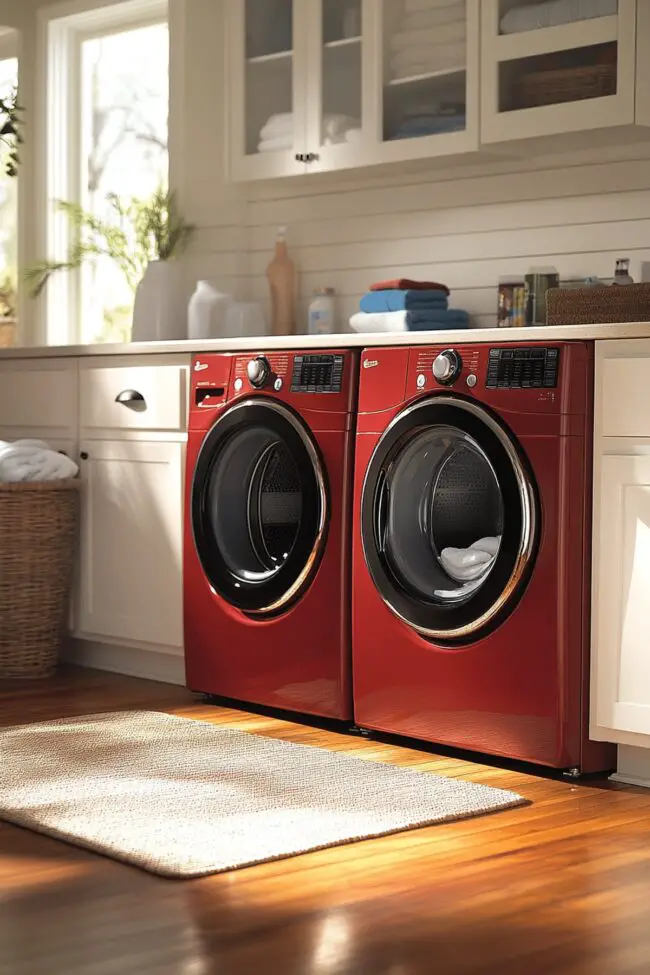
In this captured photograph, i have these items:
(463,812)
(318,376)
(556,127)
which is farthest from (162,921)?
(556,127)

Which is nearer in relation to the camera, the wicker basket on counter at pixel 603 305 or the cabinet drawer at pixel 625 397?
the cabinet drawer at pixel 625 397

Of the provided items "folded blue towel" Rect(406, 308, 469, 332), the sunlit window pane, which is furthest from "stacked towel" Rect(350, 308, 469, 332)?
the sunlit window pane

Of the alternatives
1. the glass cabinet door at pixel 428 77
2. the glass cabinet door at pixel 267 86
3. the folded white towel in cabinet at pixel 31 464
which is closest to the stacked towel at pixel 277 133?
the glass cabinet door at pixel 267 86

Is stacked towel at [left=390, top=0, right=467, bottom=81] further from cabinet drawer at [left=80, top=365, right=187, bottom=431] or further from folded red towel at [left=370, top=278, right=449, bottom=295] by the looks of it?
cabinet drawer at [left=80, top=365, right=187, bottom=431]

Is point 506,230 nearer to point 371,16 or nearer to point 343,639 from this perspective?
point 371,16

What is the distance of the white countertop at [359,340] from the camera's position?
116 inches

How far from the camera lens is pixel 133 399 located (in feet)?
13.1

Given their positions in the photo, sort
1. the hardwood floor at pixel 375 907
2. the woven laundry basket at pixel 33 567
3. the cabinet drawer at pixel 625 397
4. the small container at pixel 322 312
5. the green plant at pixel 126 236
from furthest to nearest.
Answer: the green plant at pixel 126 236
the small container at pixel 322 312
the woven laundry basket at pixel 33 567
the cabinet drawer at pixel 625 397
the hardwood floor at pixel 375 907

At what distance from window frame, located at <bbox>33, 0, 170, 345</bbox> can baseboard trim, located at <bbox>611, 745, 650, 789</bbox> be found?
2827 mm

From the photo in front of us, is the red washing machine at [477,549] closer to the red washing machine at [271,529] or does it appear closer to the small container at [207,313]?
the red washing machine at [271,529]

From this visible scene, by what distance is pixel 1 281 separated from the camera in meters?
5.39

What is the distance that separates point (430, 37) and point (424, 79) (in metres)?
0.11

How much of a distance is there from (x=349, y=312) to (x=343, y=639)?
1322 mm

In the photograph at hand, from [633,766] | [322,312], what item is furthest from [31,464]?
[633,766]
